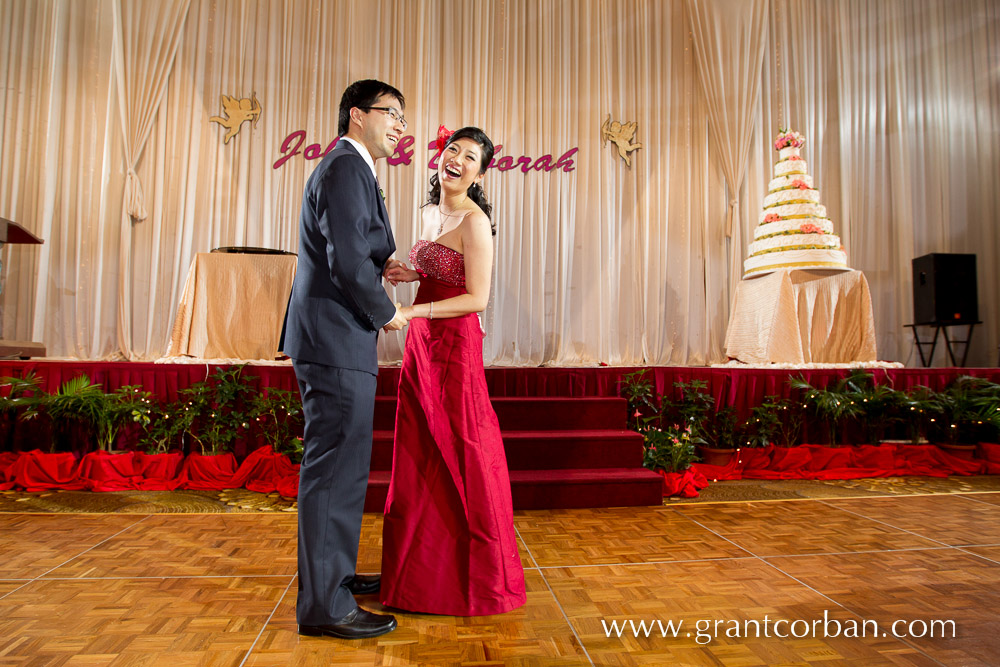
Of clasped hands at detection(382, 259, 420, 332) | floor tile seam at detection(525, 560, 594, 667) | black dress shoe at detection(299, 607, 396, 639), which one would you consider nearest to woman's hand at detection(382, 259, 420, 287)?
clasped hands at detection(382, 259, 420, 332)

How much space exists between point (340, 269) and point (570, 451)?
2.32 m

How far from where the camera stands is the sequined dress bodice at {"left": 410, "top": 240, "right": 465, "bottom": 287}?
191cm

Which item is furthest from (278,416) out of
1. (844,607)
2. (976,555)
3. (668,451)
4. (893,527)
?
(976,555)

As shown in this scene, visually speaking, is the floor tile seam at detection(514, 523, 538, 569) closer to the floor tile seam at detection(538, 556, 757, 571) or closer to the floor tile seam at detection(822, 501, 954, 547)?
the floor tile seam at detection(538, 556, 757, 571)

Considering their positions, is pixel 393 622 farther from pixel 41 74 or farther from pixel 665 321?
pixel 41 74

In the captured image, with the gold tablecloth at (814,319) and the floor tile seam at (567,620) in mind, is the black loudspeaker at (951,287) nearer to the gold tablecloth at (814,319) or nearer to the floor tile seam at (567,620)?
the gold tablecloth at (814,319)

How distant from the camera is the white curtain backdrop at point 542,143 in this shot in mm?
5750

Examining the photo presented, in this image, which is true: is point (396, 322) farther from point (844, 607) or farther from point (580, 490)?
point (580, 490)

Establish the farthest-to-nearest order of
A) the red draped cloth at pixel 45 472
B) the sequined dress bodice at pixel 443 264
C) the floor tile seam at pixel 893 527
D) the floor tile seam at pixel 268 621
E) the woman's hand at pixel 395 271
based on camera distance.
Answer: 1. the red draped cloth at pixel 45 472
2. the floor tile seam at pixel 893 527
3. the sequined dress bodice at pixel 443 264
4. the woman's hand at pixel 395 271
5. the floor tile seam at pixel 268 621

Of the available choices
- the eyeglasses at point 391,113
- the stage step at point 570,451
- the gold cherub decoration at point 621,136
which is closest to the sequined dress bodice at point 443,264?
the eyeglasses at point 391,113

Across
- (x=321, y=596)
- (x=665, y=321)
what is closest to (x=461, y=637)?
(x=321, y=596)

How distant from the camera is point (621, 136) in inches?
248

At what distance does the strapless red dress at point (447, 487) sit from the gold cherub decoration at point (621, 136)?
4.88 m

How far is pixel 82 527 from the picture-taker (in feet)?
8.75
